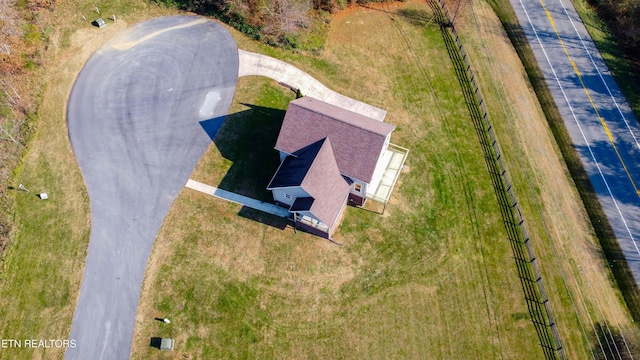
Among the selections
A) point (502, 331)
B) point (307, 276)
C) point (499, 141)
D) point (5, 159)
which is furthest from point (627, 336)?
point (5, 159)

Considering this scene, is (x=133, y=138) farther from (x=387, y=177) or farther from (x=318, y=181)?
(x=387, y=177)

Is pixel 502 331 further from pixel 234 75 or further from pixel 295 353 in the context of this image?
pixel 234 75

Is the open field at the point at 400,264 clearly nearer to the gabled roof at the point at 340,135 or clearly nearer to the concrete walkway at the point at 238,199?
the concrete walkway at the point at 238,199

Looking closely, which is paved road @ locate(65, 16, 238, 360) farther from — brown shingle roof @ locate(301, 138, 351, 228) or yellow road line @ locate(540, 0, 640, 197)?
yellow road line @ locate(540, 0, 640, 197)

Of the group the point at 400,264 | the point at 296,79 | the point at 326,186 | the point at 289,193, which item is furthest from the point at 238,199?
the point at 296,79

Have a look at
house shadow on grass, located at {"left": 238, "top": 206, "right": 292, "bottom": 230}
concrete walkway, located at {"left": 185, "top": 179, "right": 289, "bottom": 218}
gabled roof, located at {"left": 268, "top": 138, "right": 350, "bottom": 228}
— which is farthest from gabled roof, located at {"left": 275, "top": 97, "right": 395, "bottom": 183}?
house shadow on grass, located at {"left": 238, "top": 206, "right": 292, "bottom": 230}
